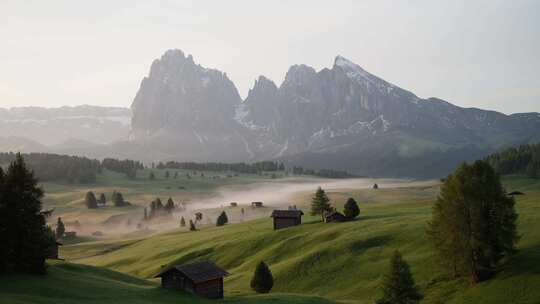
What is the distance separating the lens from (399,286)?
5453cm

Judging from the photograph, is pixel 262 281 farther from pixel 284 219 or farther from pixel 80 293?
pixel 284 219

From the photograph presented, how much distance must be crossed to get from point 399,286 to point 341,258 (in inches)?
907

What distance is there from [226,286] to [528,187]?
4949 inches

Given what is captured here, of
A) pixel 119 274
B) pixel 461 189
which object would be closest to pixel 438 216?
pixel 461 189

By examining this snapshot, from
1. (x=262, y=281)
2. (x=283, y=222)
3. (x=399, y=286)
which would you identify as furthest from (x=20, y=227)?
(x=283, y=222)

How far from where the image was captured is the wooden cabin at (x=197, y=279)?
61812mm

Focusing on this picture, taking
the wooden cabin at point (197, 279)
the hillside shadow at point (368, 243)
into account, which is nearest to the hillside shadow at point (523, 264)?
the hillside shadow at point (368, 243)

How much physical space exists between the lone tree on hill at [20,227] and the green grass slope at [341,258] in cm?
2441

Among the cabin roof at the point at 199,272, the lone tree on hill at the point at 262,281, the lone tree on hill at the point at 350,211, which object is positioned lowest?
the lone tree on hill at the point at 262,281

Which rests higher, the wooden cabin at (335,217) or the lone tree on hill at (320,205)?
the lone tree on hill at (320,205)

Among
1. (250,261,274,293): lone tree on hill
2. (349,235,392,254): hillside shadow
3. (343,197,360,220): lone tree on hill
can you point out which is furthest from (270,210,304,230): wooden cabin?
(250,261,274,293): lone tree on hill

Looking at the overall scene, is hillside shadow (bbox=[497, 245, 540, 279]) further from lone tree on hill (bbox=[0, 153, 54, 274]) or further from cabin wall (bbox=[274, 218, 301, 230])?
lone tree on hill (bbox=[0, 153, 54, 274])

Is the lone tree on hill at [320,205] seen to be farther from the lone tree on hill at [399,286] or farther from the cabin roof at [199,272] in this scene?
the lone tree on hill at [399,286]

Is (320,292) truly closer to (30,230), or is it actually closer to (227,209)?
(30,230)
